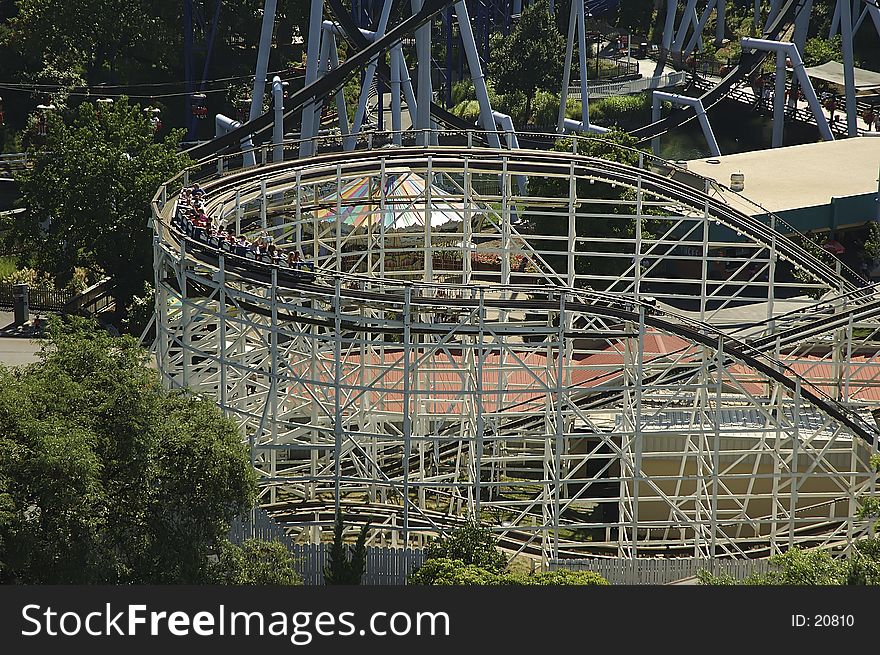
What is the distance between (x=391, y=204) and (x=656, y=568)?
14.2 meters

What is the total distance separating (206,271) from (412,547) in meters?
6.88

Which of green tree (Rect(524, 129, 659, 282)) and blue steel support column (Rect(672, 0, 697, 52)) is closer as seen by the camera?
green tree (Rect(524, 129, 659, 282))

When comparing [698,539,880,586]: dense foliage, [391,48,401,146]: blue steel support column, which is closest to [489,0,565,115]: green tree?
[391,48,401,146]: blue steel support column

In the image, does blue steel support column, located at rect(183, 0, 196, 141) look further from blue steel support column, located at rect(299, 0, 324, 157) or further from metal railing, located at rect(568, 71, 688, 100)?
metal railing, located at rect(568, 71, 688, 100)

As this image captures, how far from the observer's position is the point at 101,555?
2269cm

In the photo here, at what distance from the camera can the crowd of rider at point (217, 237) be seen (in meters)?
28.9

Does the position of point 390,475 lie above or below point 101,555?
above

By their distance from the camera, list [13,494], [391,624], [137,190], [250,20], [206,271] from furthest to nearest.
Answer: [250,20]
[137,190]
[206,271]
[13,494]
[391,624]

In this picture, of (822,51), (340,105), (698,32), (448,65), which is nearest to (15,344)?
(340,105)

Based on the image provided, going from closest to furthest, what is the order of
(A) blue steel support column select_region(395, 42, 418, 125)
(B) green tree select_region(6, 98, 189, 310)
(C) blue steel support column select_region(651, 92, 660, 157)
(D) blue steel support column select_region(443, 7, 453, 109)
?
(B) green tree select_region(6, 98, 189, 310) → (A) blue steel support column select_region(395, 42, 418, 125) → (C) blue steel support column select_region(651, 92, 660, 157) → (D) blue steel support column select_region(443, 7, 453, 109)

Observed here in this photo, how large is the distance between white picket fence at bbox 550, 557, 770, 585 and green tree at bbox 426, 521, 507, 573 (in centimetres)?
163

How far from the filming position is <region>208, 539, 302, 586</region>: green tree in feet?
77.9

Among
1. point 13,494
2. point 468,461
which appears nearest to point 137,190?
point 468,461

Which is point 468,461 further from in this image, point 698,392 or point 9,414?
point 9,414
